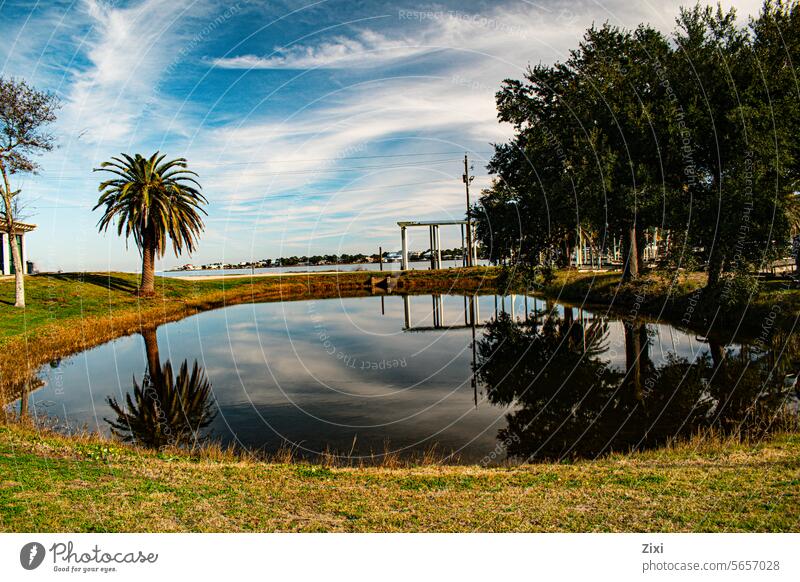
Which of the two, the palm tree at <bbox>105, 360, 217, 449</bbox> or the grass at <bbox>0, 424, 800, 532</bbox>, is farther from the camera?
the palm tree at <bbox>105, 360, 217, 449</bbox>

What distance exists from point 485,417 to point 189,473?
8.50 m

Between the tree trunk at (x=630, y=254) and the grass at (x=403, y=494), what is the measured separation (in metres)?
25.0

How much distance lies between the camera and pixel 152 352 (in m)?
27.7

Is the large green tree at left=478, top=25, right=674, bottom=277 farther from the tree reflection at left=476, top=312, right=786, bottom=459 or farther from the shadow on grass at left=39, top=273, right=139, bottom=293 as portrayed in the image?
the shadow on grass at left=39, top=273, right=139, bottom=293

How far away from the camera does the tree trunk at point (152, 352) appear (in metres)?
22.9

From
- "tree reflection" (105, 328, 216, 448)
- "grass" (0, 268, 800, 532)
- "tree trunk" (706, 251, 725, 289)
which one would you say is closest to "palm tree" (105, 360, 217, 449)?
"tree reflection" (105, 328, 216, 448)

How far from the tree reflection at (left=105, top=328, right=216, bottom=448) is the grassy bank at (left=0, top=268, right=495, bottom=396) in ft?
15.7

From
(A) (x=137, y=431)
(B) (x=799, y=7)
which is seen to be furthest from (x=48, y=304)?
(B) (x=799, y=7)

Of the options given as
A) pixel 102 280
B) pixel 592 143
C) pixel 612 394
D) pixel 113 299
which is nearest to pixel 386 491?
pixel 612 394

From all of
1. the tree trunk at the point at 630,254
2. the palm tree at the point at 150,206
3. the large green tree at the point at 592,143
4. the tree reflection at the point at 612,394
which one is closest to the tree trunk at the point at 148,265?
the palm tree at the point at 150,206

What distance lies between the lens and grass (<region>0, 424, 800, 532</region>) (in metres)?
7.59

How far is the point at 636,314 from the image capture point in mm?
35031

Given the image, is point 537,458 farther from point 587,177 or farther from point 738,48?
point 738,48

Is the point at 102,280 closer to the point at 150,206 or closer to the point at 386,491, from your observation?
the point at 150,206
